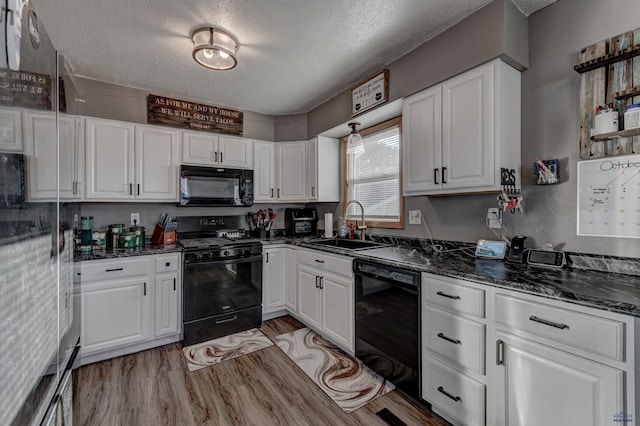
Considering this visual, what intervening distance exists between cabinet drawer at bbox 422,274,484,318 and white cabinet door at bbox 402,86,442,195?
2.42 ft

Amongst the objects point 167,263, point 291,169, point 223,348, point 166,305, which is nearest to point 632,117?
point 291,169

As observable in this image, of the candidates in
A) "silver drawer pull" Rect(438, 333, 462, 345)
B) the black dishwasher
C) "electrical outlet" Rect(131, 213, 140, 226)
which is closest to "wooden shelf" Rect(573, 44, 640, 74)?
the black dishwasher

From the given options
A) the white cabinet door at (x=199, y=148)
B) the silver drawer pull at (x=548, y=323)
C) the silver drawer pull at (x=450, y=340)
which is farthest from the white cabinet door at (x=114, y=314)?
the silver drawer pull at (x=548, y=323)

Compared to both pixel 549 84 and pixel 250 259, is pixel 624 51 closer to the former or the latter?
pixel 549 84

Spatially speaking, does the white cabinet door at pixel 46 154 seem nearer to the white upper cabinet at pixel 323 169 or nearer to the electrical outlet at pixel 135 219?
the electrical outlet at pixel 135 219

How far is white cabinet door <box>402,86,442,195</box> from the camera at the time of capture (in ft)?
6.53

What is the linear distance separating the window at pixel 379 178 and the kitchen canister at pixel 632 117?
1.53m

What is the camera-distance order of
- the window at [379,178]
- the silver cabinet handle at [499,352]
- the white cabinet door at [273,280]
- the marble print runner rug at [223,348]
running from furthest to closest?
1. the white cabinet door at [273,280]
2. the window at [379,178]
3. the marble print runner rug at [223,348]
4. the silver cabinet handle at [499,352]

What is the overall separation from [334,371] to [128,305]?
5.93 ft

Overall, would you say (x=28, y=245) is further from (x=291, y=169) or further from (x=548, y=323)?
(x=291, y=169)

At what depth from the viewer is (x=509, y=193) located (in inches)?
69.5

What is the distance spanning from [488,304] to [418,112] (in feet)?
4.73

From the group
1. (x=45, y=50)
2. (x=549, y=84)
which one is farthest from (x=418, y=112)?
(x=45, y=50)

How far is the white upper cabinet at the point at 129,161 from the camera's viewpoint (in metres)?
2.47
